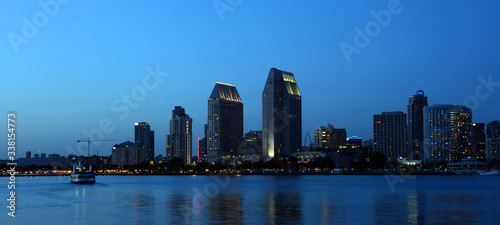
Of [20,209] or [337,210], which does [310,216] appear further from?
[20,209]

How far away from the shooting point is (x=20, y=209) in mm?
73250

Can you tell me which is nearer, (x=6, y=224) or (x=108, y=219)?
(x=6, y=224)

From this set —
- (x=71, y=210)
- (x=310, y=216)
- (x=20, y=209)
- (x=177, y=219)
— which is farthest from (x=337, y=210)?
(x=20, y=209)

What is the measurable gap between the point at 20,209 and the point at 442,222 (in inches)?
2049

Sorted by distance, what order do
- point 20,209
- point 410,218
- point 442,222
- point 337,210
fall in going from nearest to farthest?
point 442,222, point 410,218, point 337,210, point 20,209

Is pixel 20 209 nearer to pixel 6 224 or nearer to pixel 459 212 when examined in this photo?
pixel 6 224

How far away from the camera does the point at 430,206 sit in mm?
73625

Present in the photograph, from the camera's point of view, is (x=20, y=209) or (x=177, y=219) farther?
(x=20, y=209)

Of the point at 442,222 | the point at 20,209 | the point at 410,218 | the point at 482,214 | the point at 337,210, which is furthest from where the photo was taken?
the point at 20,209

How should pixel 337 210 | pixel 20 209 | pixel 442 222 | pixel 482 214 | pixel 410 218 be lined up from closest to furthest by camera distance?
pixel 442 222
pixel 410 218
pixel 482 214
pixel 337 210
pixel 20 209

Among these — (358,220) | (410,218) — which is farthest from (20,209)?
(410,218)

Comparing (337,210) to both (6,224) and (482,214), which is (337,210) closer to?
(482,214)

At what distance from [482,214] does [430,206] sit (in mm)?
12546

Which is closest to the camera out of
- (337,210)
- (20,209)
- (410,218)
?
(410,218)
